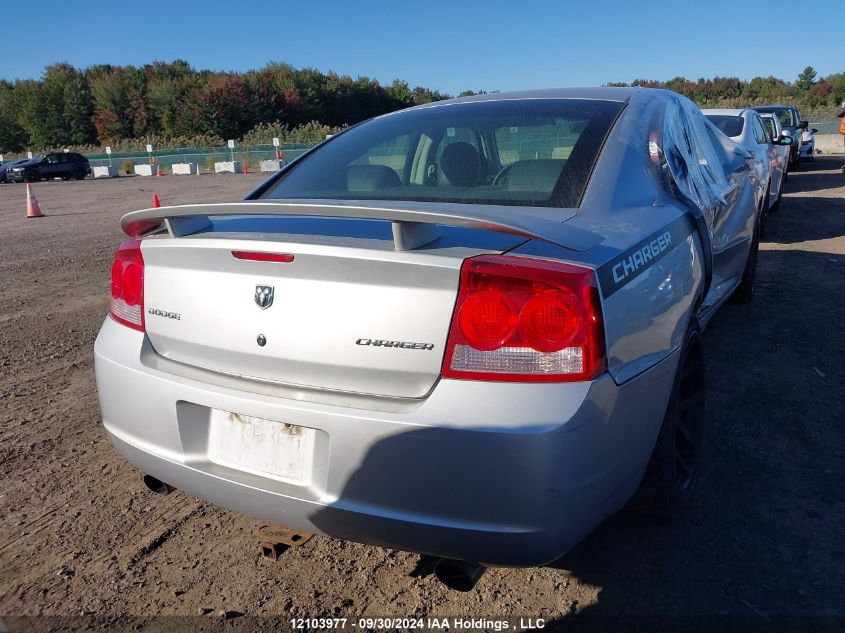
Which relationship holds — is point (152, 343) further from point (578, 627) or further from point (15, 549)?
point (578, 627)

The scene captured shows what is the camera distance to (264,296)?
192cm

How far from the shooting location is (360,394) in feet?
5.96

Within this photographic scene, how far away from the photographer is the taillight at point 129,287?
2.24 meters

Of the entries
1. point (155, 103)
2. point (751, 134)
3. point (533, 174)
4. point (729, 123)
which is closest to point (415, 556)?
point (533, 174)

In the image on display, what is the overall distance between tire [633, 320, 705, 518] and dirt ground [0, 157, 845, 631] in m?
0.16

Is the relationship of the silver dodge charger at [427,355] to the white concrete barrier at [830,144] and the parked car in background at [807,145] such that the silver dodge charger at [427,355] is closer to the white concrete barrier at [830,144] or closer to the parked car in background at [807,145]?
the parked car in background at [807,145]

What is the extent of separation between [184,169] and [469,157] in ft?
119

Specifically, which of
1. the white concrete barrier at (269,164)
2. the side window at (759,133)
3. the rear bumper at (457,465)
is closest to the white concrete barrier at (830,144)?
the side window at (759,133)

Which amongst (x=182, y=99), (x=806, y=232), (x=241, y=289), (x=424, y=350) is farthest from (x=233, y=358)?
(x=182, y=99)

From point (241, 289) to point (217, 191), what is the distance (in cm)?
2007

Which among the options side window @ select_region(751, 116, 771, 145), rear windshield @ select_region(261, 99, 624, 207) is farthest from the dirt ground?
side window @ select_region(751, 116, 771, 145)

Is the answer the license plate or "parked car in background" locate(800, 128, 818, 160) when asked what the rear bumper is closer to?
the license plate

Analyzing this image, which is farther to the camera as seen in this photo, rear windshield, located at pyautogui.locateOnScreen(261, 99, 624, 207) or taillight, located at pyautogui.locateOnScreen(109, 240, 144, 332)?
rear windshield, located at pyautogui.locateOnScreen(261, 99, 624, 207)

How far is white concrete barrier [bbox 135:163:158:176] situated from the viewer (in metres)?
35.6
